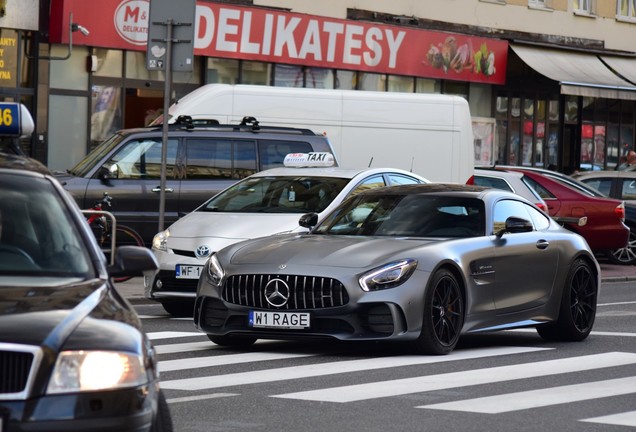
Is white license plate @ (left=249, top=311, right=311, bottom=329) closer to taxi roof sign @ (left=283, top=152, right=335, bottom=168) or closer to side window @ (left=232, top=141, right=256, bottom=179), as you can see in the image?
taxi roof sign @ (left=283, top=152, right=335, bottom=168)

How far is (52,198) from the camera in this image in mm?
6961

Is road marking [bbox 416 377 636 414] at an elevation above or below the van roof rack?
below

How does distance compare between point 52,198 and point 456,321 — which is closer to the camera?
point 52,198

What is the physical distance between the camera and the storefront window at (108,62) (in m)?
30.5

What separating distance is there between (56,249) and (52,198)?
1.19 feet

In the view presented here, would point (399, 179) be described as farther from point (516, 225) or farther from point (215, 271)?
point (215, 271)

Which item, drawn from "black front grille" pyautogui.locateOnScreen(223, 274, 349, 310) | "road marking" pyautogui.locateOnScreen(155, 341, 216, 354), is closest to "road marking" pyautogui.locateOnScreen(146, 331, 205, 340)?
"road marking" pyautogui.locateOnScreen(155, 341, 216, 354)

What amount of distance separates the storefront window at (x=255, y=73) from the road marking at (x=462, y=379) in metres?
22.0

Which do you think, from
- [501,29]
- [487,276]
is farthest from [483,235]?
[501,29]

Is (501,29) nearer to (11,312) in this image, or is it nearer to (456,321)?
(456,321)

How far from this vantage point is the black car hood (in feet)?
18.0

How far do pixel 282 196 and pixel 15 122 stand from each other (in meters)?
8.38

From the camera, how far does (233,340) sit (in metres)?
12.4

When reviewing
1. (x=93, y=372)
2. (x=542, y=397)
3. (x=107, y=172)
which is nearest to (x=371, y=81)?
(x=107, y=172)
